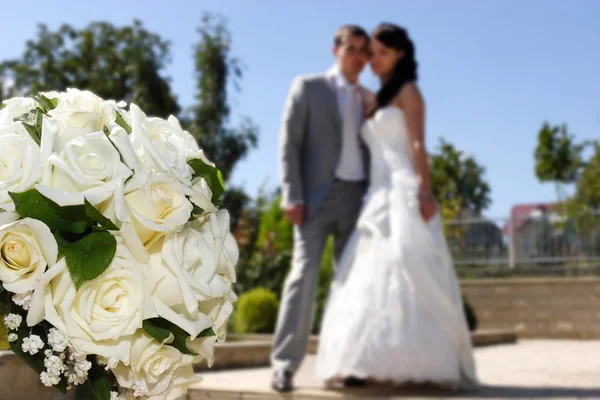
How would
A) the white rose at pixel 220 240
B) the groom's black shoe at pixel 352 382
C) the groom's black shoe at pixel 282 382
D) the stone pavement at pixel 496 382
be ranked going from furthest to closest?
1. the groom's black shoe at pixel 352 382
2. the groom's black shoe at pixel 282 382
3. the stone pavement at pixel 496 382
4. the white rose at pixel 220 240

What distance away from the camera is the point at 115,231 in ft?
4.40

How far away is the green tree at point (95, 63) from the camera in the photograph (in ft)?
107

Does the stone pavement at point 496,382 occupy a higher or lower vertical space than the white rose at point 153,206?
lower

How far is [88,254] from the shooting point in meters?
1.32

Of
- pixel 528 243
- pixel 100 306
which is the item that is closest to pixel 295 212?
pixel 100 306

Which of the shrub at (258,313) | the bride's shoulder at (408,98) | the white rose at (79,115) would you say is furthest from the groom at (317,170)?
the shrub at (258,313)

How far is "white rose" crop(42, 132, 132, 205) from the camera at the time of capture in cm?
132

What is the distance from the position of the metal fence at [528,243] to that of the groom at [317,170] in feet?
34.3

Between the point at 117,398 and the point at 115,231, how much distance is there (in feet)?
0.85

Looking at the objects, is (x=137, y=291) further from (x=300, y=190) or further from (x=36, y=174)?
(x=300, y=190)

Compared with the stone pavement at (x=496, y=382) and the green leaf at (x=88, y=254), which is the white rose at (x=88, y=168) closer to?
the green leaf at (x=88, y=254)

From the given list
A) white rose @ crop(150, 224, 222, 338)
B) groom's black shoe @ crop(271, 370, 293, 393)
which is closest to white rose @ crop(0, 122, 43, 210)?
white rose @ crop(150, 224, 222, 338)

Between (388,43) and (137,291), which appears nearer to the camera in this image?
(137,291)

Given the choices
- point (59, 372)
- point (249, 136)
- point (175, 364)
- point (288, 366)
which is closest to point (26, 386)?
point (59, 372)
